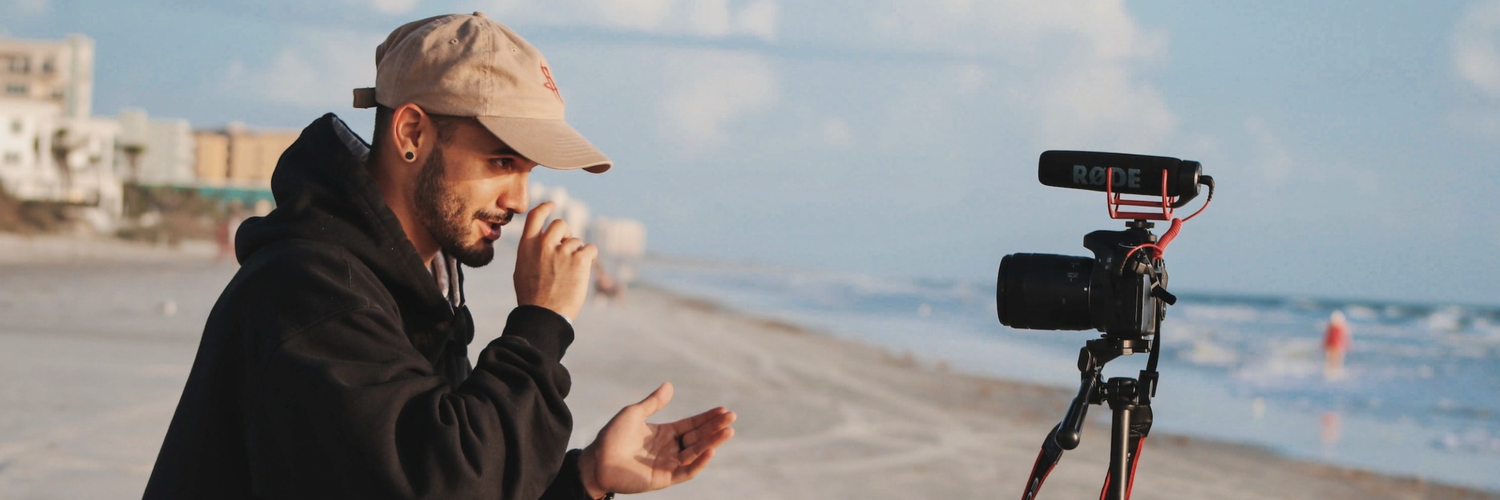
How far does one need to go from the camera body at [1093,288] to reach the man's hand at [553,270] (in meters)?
0.79

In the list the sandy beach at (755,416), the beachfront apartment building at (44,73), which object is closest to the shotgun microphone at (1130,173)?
the sandy beach at (755,416)

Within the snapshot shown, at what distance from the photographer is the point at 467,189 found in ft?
5.59

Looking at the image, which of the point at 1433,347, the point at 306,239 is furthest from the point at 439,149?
the point at 1433,347

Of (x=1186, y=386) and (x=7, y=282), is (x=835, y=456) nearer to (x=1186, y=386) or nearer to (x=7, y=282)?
(x=1186, y=386)

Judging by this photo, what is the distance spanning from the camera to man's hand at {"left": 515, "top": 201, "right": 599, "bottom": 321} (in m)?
1.64

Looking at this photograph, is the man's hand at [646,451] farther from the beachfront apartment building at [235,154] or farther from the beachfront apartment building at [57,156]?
the beachfront apartment building at [235,154]

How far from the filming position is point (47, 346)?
880 centimetres

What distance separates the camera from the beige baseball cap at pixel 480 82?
5.43ft

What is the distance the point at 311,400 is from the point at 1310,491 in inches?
270

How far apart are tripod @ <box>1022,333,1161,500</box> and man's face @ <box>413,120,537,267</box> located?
3.32ft

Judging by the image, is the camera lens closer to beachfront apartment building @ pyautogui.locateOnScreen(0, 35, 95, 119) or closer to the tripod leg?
the tripod leg

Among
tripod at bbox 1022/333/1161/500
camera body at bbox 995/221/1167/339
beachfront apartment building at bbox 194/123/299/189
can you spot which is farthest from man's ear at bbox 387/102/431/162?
beachfront apartment building at bbox 194/123/299/189

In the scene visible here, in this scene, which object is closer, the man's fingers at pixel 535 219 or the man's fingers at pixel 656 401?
the man's fingers at pixel 535 219

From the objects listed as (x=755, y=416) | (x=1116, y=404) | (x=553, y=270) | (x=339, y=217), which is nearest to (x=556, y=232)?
(x=553, y=270)
